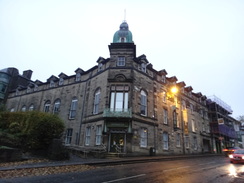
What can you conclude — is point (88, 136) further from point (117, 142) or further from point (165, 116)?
point (165, 116)

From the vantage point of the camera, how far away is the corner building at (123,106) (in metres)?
18.0

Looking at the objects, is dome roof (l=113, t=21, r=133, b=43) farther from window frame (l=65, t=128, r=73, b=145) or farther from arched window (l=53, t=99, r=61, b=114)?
window frame (l=65, t=128, r=73, b=145)

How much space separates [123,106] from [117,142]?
13.9ft

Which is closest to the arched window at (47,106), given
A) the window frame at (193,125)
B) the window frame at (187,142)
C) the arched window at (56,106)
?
the arched window at (56,106)

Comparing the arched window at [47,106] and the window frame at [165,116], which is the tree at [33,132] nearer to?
the arched window at [47,106]

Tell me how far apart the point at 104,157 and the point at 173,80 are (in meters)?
19.5

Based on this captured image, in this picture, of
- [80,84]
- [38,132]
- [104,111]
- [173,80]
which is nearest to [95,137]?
[104,111]

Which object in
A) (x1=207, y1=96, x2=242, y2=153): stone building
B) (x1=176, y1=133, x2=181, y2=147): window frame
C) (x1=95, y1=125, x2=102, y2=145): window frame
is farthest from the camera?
(x1=207, y1=96, x2=242, y2=153): stone building

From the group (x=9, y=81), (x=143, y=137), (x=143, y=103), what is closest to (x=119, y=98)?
(x=143, y=103)

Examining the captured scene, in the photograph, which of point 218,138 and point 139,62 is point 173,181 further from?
point 218,138

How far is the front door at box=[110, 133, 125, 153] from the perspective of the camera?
17359mm

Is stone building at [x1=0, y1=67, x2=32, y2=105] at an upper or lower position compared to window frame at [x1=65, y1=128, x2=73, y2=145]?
upper

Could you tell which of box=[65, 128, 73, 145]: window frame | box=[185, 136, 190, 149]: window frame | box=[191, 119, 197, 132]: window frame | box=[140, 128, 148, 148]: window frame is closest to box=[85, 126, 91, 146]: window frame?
box=[65, 128, 73, 145]: window frame

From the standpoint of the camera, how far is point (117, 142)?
17797mm
